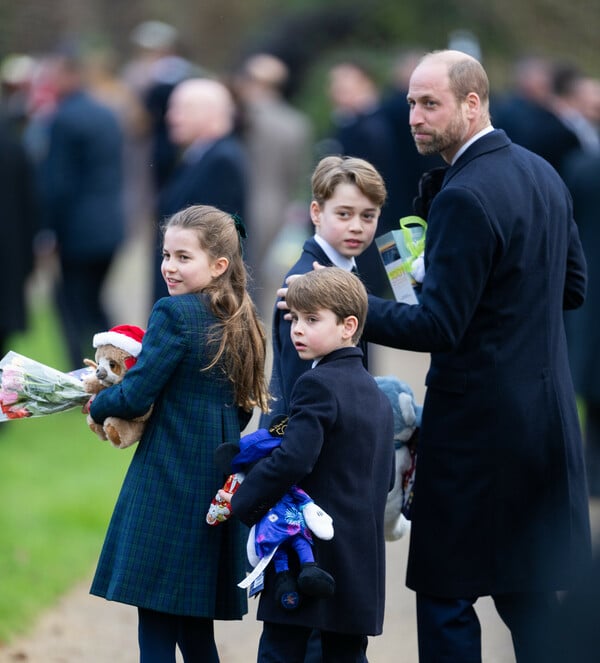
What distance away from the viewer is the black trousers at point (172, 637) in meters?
4.13

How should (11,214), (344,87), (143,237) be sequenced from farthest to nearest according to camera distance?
(143,237) → (344,87) → (11,214)

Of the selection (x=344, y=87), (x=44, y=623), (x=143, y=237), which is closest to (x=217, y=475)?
(x=44, y=623)

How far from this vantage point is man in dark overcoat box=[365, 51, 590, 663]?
414 cm

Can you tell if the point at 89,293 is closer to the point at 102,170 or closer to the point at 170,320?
the point at 102,170

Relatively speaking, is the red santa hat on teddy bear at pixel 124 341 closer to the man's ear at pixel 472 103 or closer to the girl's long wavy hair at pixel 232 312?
the girl's long wavy hair at pixel 232 312

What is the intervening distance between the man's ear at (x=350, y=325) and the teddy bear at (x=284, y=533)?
1.12 ft

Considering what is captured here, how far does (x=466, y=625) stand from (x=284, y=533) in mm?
828

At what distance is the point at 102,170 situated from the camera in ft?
32.3

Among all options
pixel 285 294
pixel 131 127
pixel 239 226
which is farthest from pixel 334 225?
pixel 131 127

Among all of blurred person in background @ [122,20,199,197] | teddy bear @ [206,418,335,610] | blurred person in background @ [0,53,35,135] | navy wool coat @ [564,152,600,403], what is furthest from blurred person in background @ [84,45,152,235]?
teddy bear @ [206,418,335,610]

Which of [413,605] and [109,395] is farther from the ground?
[109,395]

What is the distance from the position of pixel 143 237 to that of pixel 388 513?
49.6ft

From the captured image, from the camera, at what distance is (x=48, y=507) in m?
7.59

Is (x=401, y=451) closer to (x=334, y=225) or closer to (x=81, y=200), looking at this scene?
(x=334, y=225)
